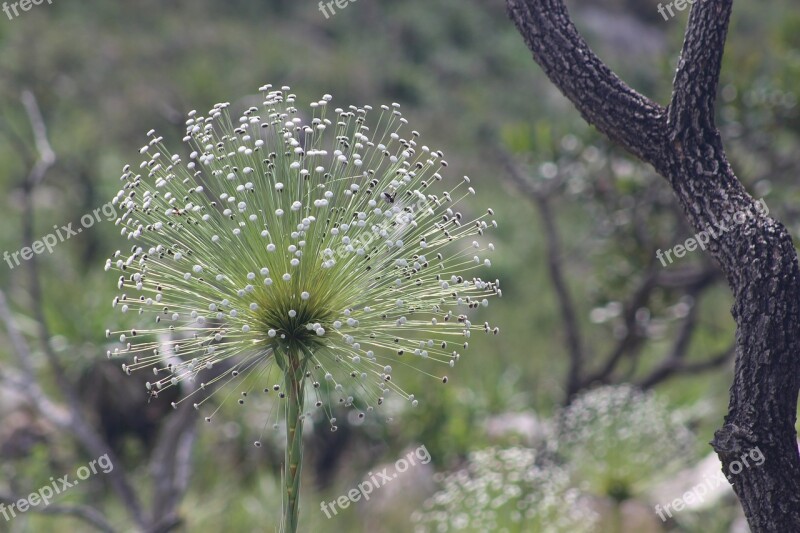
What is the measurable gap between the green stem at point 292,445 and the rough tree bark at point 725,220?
49.5 inches

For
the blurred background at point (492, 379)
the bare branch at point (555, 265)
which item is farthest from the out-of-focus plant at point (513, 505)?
the bare branch at point (555, 265)

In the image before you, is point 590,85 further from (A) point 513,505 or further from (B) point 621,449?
(B) point 621,449

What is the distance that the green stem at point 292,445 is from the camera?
2.65 metres

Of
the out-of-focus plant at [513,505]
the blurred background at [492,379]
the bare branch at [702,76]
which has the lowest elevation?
the out-of-focus plant at [513,505]

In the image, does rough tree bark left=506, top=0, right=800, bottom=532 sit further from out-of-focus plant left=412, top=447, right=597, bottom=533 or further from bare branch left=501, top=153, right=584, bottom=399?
bare branch left=501, top=153, right=584, bottom=399

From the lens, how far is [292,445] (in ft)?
8.76

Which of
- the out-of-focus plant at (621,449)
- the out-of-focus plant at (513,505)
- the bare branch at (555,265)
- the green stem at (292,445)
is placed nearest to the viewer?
the green stem at (292,445)

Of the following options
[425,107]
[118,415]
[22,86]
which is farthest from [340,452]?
[425,107]

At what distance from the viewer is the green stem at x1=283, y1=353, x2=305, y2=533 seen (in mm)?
2654

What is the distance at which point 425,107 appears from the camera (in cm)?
1639

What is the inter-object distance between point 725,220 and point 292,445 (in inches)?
59.5

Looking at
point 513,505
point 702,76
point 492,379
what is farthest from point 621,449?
point 702,76

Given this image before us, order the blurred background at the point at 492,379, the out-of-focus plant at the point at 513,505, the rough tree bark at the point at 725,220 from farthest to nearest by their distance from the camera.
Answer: the blurred background at the point at 492,379 < the out-of-focus plant at the point at 513,505 < the rough tree bark at the point at 725,220

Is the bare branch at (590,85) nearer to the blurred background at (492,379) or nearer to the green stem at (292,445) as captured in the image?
the green stem at (292,445)
